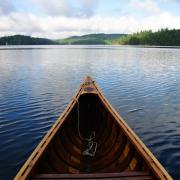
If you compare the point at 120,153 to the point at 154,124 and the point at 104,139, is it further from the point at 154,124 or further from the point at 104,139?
the point at 154,124

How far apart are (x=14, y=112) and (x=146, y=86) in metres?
16.2

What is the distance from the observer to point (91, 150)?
1277 centimetres

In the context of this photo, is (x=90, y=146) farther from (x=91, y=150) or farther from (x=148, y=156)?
(x=148, y=156)

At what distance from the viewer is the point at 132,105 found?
23062 millimetres

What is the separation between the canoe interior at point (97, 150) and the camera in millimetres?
9609

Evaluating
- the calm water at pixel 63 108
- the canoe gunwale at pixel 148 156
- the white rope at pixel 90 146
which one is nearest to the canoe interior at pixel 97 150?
the white rope at pixel 90 146

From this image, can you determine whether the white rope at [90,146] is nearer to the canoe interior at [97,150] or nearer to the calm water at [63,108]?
the canoe interior at [97,150]

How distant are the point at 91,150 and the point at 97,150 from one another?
27cm

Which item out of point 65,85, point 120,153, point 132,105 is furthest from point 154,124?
point 65,85

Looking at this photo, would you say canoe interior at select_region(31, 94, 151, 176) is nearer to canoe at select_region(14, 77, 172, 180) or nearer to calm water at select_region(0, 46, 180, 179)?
canoe at select_region(14, 77, 172, 180)

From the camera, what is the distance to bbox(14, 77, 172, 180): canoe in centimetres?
779

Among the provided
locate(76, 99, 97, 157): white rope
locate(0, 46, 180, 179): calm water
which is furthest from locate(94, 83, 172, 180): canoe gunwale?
locate(0, 46, 180, 179): calm water

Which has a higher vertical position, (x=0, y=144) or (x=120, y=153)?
(x=120, y=153)

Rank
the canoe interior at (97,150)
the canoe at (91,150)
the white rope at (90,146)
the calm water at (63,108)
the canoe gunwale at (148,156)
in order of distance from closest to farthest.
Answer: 1. the canoe gunwale at (148,156)
2. the canoe at (91,150)
3. the canoe interior at (97,150)
4. the white rope at (90,146)
5. the calm water at (63,108)
